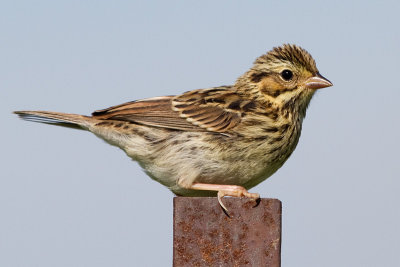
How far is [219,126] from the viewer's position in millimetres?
6629

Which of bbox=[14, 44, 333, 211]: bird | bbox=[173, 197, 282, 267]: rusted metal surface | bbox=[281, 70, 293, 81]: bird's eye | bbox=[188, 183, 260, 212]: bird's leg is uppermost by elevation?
bbox=[281, 70, 293, 81]: bird's eye

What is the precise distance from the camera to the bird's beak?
7.05 meters

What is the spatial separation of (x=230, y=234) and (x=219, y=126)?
220cm

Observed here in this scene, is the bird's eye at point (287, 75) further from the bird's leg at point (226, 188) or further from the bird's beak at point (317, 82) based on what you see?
the bird's leg at point (226, 188)

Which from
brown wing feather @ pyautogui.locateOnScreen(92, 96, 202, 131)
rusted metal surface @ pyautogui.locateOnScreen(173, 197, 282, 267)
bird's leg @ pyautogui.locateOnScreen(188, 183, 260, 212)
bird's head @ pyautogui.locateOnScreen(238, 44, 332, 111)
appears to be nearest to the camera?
rusted metal surface @ pyautogui.locateOnScreen(173, 197, 282, 267)

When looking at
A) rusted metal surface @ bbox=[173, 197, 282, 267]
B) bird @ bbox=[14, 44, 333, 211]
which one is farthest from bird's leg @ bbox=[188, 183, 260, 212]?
rusted metal surface @ bbox=[173, 197, 282, 267]

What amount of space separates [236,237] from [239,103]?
9.07ft

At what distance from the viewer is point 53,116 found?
7.14m

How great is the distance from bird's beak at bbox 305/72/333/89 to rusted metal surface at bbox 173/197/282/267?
274 centimetres

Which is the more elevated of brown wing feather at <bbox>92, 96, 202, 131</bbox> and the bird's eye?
the bird's eye

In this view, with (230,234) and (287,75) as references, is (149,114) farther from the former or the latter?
(230,234)

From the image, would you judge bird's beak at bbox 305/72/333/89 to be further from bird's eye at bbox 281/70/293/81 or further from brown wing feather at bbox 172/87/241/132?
brown wing feather at bbox 172/87/241/132

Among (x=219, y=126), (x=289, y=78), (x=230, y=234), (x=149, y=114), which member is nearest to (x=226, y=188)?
Result: (x=219, y=126)

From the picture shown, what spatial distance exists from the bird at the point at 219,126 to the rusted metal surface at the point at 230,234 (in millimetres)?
1246
